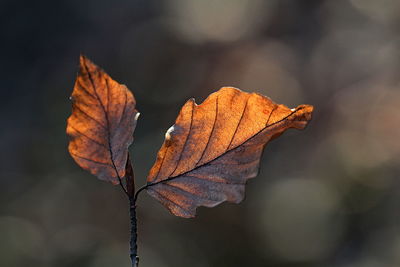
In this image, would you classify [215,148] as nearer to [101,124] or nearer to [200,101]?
[101,124]

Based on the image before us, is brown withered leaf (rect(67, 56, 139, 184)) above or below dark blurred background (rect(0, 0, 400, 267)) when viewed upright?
below

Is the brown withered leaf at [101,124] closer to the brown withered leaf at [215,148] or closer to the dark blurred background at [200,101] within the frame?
the brown withered leaf at [215,148]

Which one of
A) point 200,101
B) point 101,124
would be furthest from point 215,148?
point 200,101

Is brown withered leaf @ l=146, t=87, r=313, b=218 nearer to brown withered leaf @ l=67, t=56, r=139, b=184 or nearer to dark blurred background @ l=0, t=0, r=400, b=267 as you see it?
brown withered leaf @ l=67, t=56, r=139, b=184

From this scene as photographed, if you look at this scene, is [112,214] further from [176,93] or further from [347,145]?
[347,145]

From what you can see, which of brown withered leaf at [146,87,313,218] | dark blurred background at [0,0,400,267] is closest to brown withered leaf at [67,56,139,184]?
brown withered leaf at [146,87,313,218]

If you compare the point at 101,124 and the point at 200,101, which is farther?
the point at 200,101

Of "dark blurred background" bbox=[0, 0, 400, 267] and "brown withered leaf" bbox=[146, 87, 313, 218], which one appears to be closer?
"brown withered leaf" bbox=[146, 87, 313, 218]

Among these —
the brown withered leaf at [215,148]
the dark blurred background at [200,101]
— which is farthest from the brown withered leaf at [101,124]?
the dark blurred background at [200,101]
